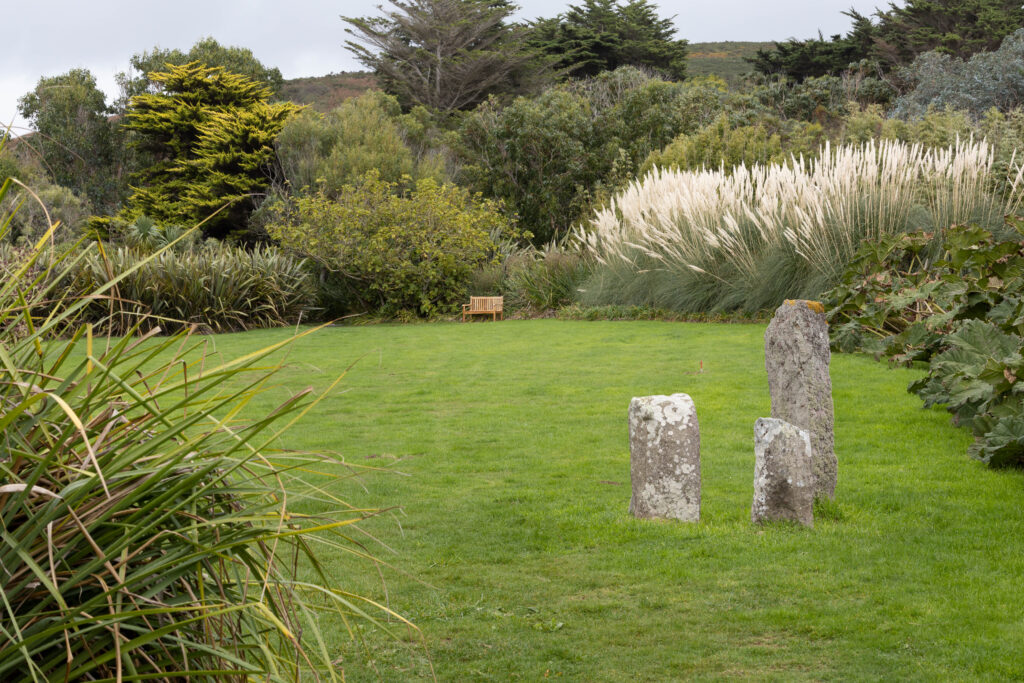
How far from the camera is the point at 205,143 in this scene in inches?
1119

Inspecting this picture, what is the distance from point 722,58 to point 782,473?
226ft

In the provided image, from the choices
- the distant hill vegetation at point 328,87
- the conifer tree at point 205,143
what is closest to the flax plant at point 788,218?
the conifer tree at point 205,143

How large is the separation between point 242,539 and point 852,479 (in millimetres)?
5135

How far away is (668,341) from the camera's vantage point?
12820 mm

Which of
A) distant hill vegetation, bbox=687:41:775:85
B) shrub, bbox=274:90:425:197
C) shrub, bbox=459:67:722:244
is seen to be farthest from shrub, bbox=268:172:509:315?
distant hill vegetation, bbox=687:41:775:85

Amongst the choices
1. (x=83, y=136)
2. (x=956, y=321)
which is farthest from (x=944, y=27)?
(x=956, y=321)

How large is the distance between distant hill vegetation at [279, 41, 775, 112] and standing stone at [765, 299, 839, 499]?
5342cm

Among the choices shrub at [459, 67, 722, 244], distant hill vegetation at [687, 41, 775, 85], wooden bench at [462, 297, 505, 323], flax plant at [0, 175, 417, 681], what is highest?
distant hill vegetation at [687, 41, 775, 85]

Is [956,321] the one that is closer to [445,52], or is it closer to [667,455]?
[667,455]

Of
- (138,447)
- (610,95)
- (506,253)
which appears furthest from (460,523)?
(610,95)

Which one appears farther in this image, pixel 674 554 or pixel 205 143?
pixel 205 143

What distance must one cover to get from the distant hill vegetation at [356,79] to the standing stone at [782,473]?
54010 millimetres

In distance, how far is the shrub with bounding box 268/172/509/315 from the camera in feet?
64.0

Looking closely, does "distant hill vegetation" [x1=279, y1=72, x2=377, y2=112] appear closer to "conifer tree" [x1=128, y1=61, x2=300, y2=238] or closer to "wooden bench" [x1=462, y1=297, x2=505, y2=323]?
"conifer tree" [x1=128, y1=61, x2=300, y2=238]
